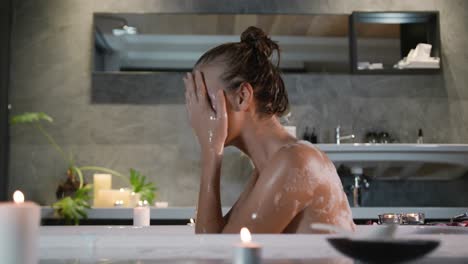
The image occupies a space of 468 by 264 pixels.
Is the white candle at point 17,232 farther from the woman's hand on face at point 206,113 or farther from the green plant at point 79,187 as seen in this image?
the green plant at point 79,187

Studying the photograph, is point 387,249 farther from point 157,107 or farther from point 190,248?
point 157,107

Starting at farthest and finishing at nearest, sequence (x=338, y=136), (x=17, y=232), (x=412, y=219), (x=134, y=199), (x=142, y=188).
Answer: (x=338, y=136) < (x=142, y=188) < (x=134, y=199) < (x=412, y=219) < (x=17, y=232)

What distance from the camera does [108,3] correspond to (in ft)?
12.8

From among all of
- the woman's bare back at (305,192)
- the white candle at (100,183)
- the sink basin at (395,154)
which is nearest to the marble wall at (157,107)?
the white candle at (100,183)

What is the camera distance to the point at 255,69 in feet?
5.47

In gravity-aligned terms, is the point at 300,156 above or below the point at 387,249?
above

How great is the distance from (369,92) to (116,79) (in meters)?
1.69

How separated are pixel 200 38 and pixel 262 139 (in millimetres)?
2326

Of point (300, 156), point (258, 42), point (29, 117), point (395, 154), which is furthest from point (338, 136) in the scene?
point (300, 156)

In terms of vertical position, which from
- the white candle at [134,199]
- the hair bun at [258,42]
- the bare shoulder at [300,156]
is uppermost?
the hair bun at [258,42]

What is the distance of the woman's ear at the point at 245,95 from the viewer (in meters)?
1.64

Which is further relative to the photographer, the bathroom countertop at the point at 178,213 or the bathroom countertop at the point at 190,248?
the bathroom countertop at the point at 178,213

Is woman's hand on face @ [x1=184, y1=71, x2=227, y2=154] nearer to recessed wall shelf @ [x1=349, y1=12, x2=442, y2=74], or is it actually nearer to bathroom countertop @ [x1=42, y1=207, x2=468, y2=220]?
bathroom countertop @ [x1=42, y1=207, x2=468, y2=220]

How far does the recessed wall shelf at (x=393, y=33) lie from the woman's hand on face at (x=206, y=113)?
2281 millimetres
